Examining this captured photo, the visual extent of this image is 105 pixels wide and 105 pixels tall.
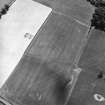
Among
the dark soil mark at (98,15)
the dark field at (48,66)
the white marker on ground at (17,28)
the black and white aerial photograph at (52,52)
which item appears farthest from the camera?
the dark soil mark at (98,15)

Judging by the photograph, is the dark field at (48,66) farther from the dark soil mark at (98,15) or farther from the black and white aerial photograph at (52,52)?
the dark soil mark at (98,15)

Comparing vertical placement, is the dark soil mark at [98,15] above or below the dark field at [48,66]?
above

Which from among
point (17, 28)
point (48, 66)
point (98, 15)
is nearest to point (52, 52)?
point (48, 66)

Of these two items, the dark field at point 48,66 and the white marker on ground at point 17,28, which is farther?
the white marker on ground at point 17,28

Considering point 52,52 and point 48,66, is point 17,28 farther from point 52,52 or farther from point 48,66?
point 48,66

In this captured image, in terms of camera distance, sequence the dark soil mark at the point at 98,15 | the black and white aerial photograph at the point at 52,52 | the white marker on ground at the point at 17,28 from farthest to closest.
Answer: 1. the dark soil mark at the point at 98,15
2. the white marker on ground at the point at 17,28
3. the black and white aerial photograph at the point at 52,52

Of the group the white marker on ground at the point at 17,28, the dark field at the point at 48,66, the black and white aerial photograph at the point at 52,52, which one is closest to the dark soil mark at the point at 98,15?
the black and white aerial photograph at the point at 52,52

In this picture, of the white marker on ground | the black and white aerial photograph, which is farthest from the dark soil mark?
the white marker on ground

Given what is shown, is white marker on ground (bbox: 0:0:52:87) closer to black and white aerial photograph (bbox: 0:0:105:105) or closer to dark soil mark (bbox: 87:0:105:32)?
black and white aerial photograph (bbox: 0:0:105:105)

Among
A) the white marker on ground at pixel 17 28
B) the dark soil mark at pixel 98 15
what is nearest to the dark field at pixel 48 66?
the white marker on ground at pixel 17 28
